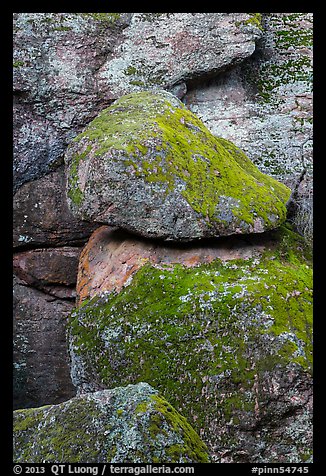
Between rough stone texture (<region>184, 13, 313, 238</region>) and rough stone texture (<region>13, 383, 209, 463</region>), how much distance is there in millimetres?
4816

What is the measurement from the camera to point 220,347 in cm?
544

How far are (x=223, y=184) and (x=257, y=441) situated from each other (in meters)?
2.51

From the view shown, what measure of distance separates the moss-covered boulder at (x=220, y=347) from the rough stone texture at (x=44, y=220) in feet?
7.48

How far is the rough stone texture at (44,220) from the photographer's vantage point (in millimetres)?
8273

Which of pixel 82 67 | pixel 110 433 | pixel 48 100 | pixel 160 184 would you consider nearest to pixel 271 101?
pixel 82 67

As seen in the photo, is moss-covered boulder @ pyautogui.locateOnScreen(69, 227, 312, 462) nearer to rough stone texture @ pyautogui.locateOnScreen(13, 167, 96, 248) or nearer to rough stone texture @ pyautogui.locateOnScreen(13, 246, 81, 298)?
rough stone texture @ pyautogui.locateOnScreen(13, 246, 81, 298)

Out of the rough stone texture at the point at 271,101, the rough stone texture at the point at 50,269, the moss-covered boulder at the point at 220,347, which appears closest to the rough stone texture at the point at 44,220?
the rough stone texture at the point at 50,269

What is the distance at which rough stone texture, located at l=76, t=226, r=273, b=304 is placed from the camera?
613cm

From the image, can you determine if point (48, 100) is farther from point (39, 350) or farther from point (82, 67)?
point (39, 350)

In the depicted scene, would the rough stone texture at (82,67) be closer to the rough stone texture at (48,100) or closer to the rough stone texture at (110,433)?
the rough stone texture at (48,100)

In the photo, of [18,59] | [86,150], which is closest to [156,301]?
[86,150]

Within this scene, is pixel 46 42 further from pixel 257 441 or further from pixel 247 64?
pixel 257 441

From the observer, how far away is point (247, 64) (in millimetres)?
8758

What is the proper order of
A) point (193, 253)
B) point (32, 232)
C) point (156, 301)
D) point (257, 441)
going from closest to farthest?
point (257, 441) → point (156, 301) → point (193, 253) → point (32, 232)
